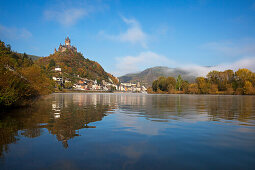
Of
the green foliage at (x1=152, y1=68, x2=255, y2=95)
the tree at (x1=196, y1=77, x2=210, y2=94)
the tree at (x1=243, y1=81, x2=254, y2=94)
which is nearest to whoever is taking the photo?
the tree at (x1=243, y1=81, x2=254, y2=94)

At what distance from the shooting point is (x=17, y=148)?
294 inches

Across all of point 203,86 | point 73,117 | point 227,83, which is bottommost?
point 73,117

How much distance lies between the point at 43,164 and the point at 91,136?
12.3 feet

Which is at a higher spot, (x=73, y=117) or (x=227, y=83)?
(x=227, y=83)

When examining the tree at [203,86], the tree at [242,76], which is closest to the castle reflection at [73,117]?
the tree at [242,76]

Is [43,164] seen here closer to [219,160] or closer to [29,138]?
[29,138]

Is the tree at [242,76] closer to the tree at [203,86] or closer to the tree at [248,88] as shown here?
the tree at [248,88]

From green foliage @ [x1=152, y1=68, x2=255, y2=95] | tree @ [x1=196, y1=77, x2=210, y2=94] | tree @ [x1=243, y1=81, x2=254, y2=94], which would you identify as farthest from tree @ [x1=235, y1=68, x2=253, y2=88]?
tree @ [x1=196, y1=77, x2=210, y2=94]

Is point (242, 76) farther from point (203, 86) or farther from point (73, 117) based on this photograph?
point (73, 117)

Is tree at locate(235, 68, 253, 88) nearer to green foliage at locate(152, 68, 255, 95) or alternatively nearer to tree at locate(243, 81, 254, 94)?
green foliage at locate(152, 68, 255, 95)

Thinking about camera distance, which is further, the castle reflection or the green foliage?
the green foliage

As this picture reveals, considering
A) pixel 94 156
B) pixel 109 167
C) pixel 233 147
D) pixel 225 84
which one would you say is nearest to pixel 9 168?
pixel 94 156

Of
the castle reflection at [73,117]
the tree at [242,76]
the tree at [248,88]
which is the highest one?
the tree at [242,76]

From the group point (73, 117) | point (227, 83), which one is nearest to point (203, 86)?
point (227, 83)
